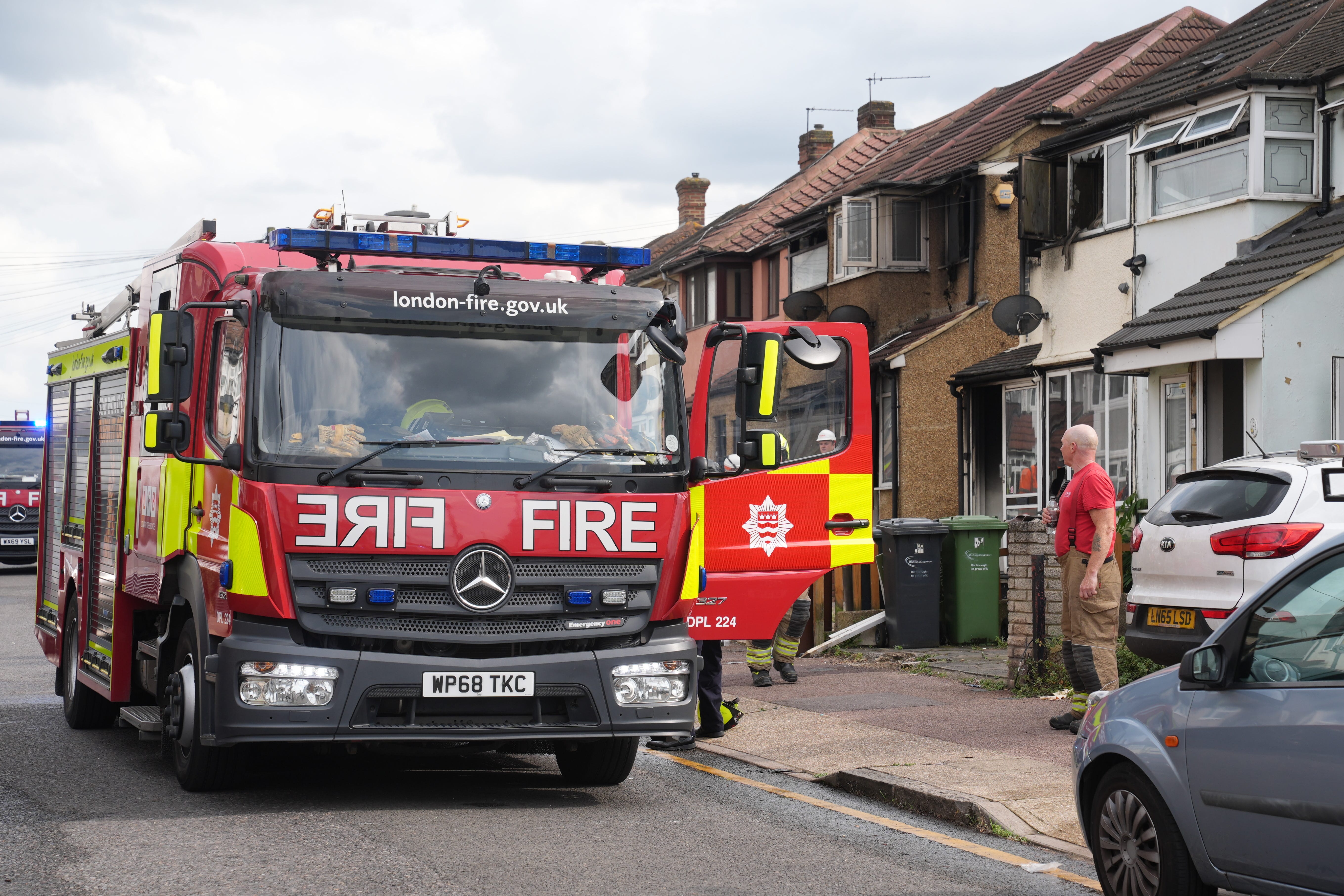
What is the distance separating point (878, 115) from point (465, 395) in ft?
107

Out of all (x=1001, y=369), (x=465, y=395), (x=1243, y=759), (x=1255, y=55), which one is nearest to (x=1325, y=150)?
(x=1255, y=55)

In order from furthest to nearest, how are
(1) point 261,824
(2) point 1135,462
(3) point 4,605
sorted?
1. (3) point 4,605
2. (2) point 1135,462
3. (1) point 261,824

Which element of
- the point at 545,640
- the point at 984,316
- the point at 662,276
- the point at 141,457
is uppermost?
the point at 662,276

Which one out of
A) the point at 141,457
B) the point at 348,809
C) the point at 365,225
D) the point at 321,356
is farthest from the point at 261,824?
the point at 365,225

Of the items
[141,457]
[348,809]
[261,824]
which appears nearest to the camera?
[261,824]

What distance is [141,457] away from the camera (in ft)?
30.2

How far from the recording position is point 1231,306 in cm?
1588

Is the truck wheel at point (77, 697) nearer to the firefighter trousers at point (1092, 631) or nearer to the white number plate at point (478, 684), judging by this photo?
the white number plate at point (478, 684)

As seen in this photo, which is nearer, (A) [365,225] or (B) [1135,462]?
(A) [365,225]

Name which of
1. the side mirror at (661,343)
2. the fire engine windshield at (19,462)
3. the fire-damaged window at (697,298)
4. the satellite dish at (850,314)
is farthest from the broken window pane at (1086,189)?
the fire engine windshield at (19,462)

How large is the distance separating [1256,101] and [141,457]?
1306 cm

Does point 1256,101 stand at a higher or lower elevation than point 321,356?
higher

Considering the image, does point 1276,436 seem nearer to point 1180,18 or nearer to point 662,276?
point 1180,18

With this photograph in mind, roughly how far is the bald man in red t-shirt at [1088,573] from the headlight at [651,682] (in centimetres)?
306
